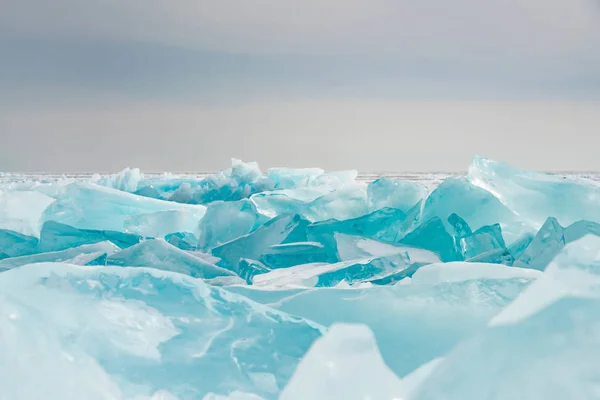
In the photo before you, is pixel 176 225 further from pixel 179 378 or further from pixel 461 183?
pixel 179 378

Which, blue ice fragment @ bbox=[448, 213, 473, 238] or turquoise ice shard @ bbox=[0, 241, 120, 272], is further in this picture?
blue ice fragment @ bbox=[448, 213, 473, 238]

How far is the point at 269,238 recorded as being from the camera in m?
→ 2.02

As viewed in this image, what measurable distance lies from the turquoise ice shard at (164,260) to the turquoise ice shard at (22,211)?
0.91 meters

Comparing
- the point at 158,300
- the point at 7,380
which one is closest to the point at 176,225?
the point at 158,300

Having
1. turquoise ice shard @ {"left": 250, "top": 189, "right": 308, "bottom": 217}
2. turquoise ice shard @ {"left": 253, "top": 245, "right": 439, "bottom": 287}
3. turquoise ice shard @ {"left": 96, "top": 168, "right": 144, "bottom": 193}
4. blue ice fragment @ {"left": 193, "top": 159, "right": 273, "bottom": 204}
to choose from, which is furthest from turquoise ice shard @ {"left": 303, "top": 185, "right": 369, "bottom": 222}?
turquoise ice shard @ {"left": 96, "top": 168, "right": 144, "bottom": 193}

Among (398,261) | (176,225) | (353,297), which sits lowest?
(176,225)

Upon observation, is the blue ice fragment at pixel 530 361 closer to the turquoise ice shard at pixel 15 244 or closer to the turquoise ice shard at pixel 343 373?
the turquoise ice shard at pixel 343 373

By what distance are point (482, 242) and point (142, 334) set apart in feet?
3.76

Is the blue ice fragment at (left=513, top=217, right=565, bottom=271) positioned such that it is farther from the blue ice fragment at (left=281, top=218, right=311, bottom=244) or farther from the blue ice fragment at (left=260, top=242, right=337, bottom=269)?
the blue ice fragment at (left=281, top=218, right=311, bottom=244)

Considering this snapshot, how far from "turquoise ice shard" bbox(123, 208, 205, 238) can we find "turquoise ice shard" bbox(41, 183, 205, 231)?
5cm

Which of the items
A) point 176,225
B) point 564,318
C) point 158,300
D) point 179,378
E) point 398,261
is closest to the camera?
point 564,318

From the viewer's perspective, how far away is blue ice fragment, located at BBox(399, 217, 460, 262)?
6.02 ft

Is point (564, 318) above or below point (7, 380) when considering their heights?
above

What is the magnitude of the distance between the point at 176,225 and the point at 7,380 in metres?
1.94
